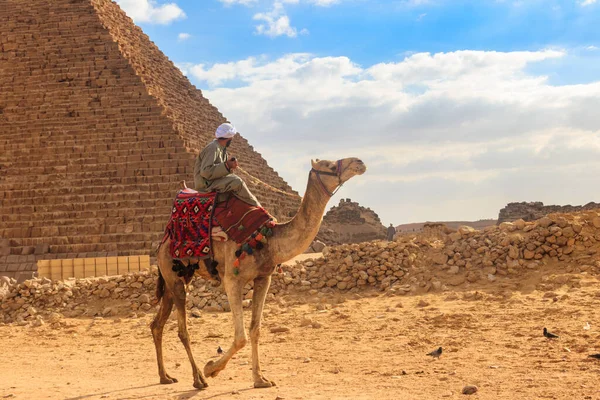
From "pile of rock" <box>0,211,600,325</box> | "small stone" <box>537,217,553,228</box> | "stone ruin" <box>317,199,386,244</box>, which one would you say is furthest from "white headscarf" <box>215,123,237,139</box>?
"stone ruin" <box>317,199,386,244</box>

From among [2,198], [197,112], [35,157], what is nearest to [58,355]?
[2,198]

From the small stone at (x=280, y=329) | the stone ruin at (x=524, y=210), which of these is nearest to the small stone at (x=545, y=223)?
the small stone at (x=280, y=329)

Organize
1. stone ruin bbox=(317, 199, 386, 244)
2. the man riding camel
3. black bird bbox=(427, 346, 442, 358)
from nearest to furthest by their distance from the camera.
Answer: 1. the man riding camel
2. black bird bbox=(427, 346, 442, 358)
3. stone ruin bbox=(317, 199, 386, 244)

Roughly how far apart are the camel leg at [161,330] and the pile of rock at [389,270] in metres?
4.34

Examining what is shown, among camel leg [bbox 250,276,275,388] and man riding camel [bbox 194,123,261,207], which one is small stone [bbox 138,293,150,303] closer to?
man riding camel [bbox 194,123,261,207]

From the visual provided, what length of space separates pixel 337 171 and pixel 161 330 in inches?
84.2

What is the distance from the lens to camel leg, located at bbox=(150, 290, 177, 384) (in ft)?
21.3

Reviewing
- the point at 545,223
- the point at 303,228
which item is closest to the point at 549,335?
the point at 303,228

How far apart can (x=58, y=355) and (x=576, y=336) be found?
5.65m

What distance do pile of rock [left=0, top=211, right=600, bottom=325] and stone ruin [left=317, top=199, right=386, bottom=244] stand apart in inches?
942

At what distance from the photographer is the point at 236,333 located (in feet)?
19.1

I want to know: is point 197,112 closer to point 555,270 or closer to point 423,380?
point 555,270

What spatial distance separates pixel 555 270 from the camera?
10203 millimetres

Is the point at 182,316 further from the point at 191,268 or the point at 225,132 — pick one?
the point at 225,132
